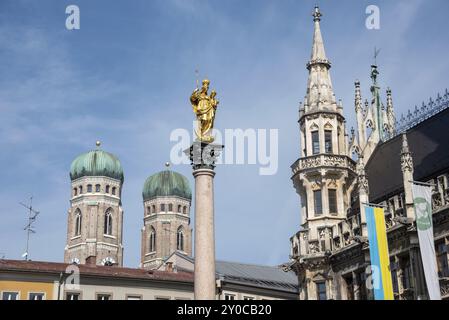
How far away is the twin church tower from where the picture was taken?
173m

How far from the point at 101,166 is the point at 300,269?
4896 inches

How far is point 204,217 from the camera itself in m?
A: 38.8

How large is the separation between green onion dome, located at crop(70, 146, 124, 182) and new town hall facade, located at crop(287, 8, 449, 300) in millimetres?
118105

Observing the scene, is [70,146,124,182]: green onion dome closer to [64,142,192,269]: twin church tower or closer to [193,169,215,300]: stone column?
[64,142,192,269]: twin church tower

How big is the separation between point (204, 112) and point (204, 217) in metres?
5.65

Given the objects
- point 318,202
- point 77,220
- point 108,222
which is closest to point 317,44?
point 318,202

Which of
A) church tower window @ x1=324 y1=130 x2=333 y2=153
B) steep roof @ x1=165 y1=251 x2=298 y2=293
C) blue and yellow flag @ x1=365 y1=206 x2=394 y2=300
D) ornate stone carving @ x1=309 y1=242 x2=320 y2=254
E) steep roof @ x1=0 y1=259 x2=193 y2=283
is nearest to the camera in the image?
blue and yellow flag @ x1=365 y1=206 x2=394 y2=300

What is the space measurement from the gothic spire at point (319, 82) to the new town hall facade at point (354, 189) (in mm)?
79

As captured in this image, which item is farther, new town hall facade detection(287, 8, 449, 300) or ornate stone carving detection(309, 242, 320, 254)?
ornate stone carving detection(309, 242, 320, 254)

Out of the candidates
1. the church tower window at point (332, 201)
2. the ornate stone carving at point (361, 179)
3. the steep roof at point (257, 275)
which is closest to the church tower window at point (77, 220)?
the steep roof at point (257, 275)

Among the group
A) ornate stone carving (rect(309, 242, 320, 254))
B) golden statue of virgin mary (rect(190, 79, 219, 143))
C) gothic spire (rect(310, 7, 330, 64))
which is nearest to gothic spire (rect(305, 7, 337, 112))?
gothic spire (rect(310, 7, 330, 64))

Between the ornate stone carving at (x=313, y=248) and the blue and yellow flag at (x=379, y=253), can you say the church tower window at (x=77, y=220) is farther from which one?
the blue and yellow flag at (x=379, y=253)

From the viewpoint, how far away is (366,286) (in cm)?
5344

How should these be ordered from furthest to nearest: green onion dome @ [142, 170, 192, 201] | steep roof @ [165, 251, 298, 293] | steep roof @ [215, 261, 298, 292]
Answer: green onion dome @ [142, 170, 192, 201]
steep roof @ [215, 261, 298, 292]
steep roof @ [165, 251, 298, 293]
